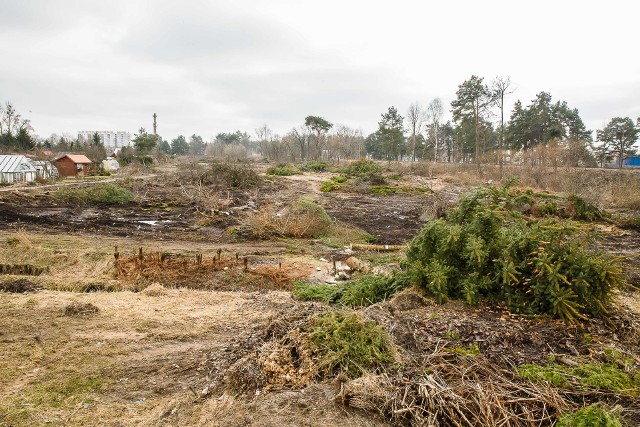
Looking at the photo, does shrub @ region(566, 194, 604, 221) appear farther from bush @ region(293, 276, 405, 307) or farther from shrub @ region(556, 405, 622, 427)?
shrub @ region(556, 405, 622, 427)

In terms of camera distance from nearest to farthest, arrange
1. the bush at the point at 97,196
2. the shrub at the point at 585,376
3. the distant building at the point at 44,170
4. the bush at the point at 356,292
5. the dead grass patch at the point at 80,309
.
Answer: the shrub at the point at 585,376
the dead grass patch at the point at 80,309
the bush at the point at 356,292
the bush at the point at 97,196
the distant building at the point at 44,170

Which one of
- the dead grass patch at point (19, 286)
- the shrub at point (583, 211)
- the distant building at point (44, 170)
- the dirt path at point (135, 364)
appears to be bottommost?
the dirt path at point (135, 364)

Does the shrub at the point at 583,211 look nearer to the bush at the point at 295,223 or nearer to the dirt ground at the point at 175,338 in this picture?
the dirt ground at the point at 175,338

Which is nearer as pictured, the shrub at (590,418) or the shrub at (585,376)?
the shrub at (590,418)

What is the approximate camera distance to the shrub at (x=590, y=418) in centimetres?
289

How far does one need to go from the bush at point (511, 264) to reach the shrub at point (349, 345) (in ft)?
5.32

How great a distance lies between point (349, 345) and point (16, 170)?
32.3 metres

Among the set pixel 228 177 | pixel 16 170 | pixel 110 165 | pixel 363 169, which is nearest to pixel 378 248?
pixel 228 177

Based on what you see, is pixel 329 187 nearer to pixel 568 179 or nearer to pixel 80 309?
pixel 568 179

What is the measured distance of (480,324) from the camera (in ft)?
15.3

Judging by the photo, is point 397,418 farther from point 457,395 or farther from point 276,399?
point 276,399

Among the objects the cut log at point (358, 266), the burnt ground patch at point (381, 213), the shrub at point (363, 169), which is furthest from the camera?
the shrub at point (363, 169)

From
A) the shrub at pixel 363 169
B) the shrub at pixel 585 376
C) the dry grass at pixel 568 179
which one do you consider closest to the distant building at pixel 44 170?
the shrub at pixel 363 169

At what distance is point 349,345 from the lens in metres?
4.01
